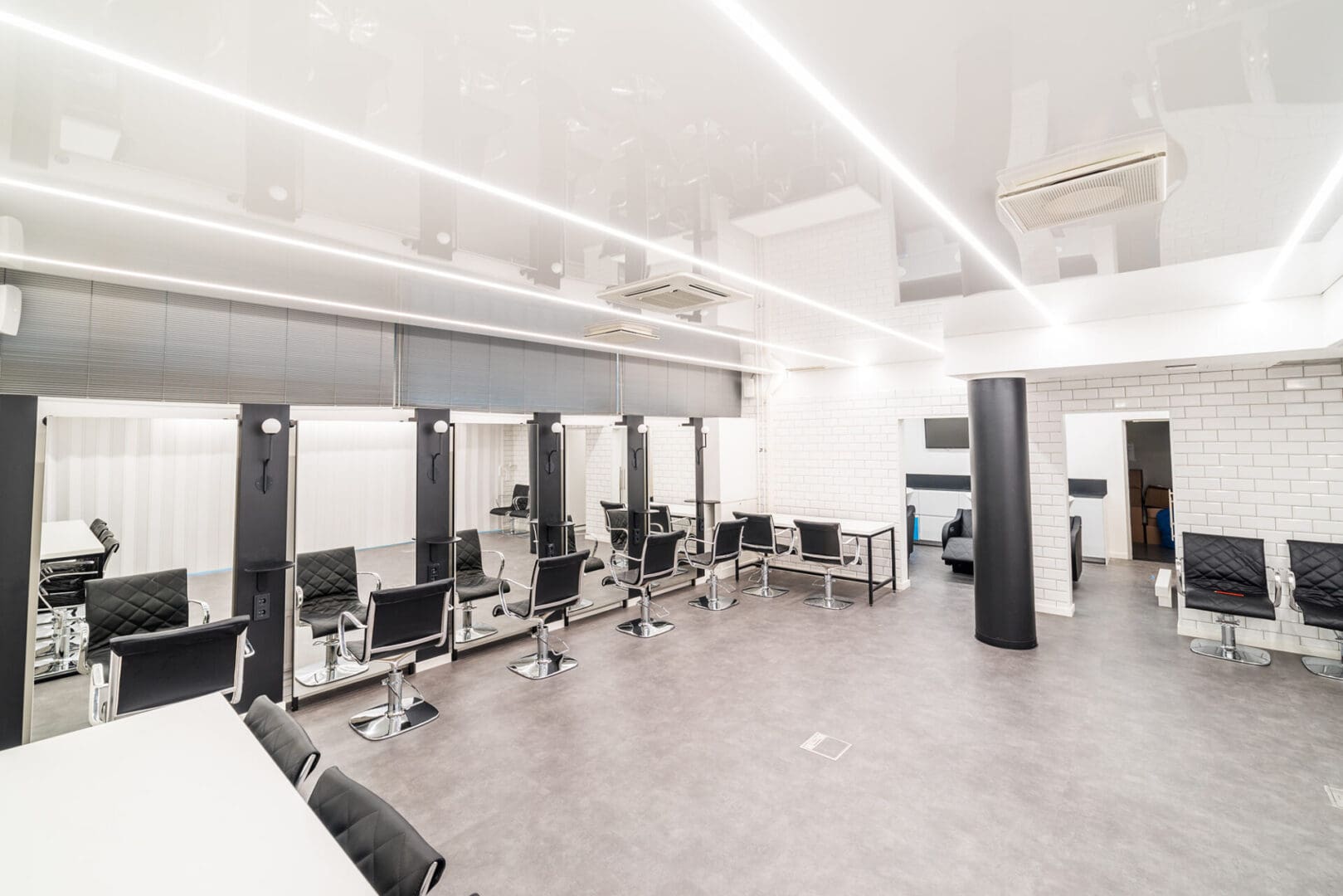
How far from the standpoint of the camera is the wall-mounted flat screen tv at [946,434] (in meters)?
8.91

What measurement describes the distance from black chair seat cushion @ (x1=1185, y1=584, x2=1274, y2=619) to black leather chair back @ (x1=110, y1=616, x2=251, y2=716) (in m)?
6.88

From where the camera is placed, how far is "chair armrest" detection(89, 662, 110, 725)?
2.79m

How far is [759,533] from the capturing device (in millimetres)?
6797

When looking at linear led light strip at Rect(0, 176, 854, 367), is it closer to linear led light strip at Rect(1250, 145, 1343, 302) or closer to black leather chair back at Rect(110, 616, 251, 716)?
black leather chair back at Rect(110, 616, 251, 716)

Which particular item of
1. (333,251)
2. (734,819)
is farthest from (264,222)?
(734,819)

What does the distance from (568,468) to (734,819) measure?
3.70m

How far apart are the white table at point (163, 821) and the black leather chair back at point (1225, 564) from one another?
258 inches

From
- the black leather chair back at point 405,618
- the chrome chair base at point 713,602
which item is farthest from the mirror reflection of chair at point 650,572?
the black leather chair back at point 405,618

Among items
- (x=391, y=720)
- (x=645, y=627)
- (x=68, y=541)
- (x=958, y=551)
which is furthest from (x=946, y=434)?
(x=68, y=541)

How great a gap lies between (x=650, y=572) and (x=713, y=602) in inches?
52.6

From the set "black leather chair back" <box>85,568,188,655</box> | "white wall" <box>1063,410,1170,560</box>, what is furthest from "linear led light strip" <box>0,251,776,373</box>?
"white wall" <box>1063,410,1170,560</box>

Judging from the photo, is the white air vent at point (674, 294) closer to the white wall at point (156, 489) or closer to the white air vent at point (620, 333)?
the white air vent at point (620, 333)

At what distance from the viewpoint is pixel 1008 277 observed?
308cm

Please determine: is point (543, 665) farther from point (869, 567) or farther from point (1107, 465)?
point (1107, 465)
